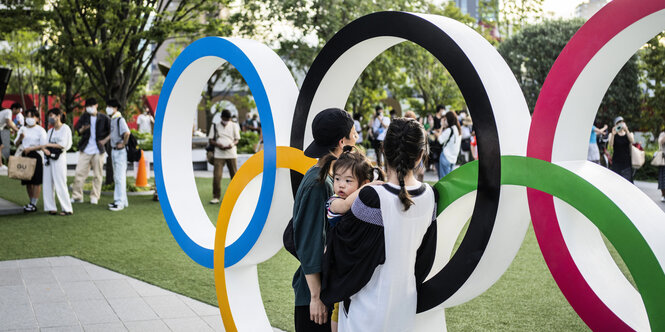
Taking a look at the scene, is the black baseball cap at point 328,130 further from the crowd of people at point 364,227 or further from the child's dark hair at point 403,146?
the child's dark hair at point 403,146

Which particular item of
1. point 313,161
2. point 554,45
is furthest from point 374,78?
point 313,161

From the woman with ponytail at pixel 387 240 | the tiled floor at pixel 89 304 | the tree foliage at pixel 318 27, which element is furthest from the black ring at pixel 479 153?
the tree foliage at pixel 318 27

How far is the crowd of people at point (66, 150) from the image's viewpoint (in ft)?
35.3

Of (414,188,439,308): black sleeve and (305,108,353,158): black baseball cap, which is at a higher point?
(305,108,353,158): black baseball cap

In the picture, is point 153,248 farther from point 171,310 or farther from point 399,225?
point 399,225

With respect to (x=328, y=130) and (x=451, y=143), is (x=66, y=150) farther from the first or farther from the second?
(x=328, y=130)

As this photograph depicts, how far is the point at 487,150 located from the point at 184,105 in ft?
12.0

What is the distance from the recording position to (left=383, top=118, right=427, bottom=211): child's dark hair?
2.86m

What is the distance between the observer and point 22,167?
1064 cm

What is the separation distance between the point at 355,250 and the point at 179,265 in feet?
15.8

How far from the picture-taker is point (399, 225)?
2.87 metres

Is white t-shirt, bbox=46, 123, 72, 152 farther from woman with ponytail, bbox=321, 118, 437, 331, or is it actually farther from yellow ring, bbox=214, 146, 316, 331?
woman with ponytail, bbox=321, 118, 437, 331

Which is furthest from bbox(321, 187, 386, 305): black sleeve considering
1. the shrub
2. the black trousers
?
the shrub

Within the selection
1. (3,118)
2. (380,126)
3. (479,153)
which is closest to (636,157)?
(380,126)
